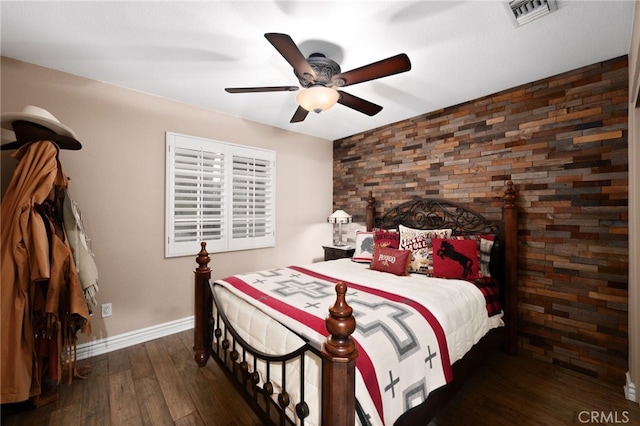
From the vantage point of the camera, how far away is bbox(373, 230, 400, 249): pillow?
2994 mm

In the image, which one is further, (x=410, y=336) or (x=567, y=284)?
(x=567, y=284)

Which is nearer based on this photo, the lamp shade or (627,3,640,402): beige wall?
(627,3,640,402): beige wall

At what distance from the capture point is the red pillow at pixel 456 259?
239 cm

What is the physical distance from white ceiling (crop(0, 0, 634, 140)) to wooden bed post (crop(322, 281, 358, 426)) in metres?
1.75

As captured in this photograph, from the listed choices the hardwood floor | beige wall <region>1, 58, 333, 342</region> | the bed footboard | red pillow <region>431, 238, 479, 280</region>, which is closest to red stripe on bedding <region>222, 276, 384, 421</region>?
the bed footboard

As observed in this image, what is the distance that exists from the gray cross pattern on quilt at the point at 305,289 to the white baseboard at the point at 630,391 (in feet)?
7.34

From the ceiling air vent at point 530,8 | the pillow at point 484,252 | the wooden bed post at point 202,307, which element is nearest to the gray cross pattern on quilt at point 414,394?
the pillow at point 484,252

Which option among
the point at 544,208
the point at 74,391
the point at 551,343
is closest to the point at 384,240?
the point at 544,208

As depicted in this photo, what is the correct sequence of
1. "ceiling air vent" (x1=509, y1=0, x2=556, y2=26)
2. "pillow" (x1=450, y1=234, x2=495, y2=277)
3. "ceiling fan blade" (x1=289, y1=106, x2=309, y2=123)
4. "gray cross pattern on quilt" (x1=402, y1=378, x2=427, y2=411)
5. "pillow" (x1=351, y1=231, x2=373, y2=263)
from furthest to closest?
"pillow" (x1=351, y1=231, x2=373, y2=263)
"pillow" (x1=450, y1=234, x2=495, y2=277)
"ceiling fan blade" (x1=289, y1=106, x2=309, y2=123)
"ceiling air vent" (x1=509, y1=0, x2=556, y2=26)
"gray cross pattern on quilt" (x1=402, y1=378, x2=427, y2=411)

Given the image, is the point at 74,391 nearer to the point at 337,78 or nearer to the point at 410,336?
the point at 410,336

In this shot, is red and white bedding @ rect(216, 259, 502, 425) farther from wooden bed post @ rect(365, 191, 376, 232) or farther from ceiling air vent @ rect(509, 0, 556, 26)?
ceiling air vent @ rect(509, 0, 556, 26)

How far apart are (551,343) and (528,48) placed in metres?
2.51

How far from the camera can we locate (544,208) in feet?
8.00

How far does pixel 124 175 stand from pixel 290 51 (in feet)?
7.30
